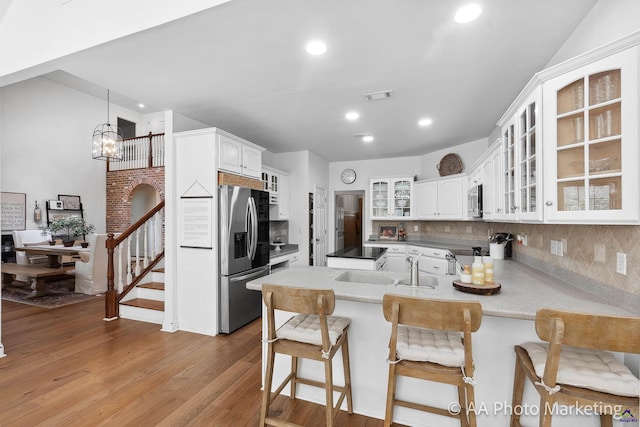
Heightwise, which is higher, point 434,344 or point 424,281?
point 424,281

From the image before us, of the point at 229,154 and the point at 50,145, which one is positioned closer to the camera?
the point at 229,154

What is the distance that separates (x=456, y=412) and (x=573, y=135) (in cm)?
174

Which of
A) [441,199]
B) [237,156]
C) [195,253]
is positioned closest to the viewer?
[195,253]

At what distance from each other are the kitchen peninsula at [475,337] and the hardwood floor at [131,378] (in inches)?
9.5

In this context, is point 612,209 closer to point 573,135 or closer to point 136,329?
point 573,135

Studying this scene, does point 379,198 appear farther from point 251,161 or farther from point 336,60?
point 336,60

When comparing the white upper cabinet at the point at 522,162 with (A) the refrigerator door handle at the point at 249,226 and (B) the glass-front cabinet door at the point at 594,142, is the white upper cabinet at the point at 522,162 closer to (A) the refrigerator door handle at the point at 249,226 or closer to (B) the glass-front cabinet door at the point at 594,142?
(B) the glass-front cabinet door at the point at 594,142

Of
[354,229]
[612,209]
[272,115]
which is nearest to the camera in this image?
[612,209]

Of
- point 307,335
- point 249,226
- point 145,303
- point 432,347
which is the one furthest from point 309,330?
point 145,303

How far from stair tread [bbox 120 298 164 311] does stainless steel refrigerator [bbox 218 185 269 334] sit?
99 centimetres

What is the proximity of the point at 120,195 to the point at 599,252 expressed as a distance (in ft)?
32.9

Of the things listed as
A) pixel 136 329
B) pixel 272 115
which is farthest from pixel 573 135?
pixel 136 329

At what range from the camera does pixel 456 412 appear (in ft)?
6.08

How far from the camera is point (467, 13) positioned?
1.91 m
